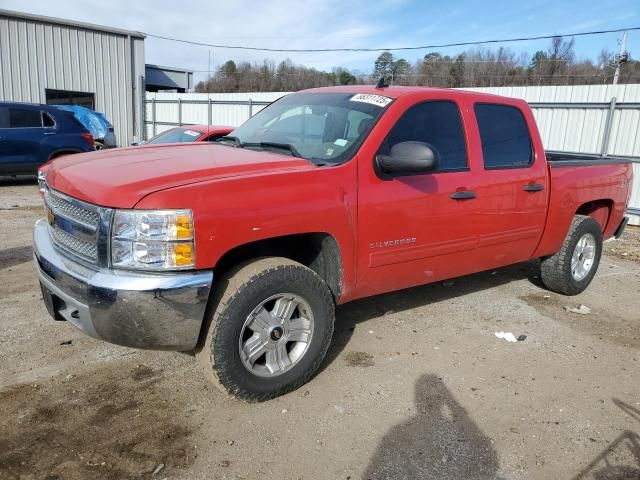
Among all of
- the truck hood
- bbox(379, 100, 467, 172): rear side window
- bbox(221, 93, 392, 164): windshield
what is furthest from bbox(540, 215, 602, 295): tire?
the truck hood

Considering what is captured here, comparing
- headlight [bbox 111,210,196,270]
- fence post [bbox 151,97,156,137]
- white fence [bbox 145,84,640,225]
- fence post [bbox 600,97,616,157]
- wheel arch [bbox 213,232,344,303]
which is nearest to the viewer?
headlight [bbox 111,210,196,270]

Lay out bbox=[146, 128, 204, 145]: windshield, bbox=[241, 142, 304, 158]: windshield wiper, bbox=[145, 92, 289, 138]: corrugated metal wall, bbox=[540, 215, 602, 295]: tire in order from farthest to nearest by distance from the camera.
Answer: bbox=[145, 92, 289, 138]: corrugated metal wall < bbox=[146, 128, 204, 145]: windshield < bbox=[540, 215, 602, 295]: tire < bbox=[241, 142, 304, 158]: windshield wiper

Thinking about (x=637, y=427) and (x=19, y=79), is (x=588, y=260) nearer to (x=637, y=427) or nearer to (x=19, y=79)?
(x=637, y=427)

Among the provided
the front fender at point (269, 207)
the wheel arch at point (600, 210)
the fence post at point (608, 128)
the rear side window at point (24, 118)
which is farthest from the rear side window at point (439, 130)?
the rear side window at point (24, 118)

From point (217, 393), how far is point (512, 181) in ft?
9.48

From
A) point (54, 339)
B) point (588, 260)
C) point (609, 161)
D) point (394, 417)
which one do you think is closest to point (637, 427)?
point (394, 417)

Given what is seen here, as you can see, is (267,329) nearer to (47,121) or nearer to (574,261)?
(574,261)

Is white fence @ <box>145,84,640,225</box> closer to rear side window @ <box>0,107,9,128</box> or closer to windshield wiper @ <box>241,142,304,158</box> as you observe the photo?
windshield wiper @ <box>241,142,304,158</box>

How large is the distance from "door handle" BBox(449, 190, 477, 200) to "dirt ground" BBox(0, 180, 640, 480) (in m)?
1.17

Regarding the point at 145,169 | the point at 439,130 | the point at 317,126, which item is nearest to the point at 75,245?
the point at 145,169

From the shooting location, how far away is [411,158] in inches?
134

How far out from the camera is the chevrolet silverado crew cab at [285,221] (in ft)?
9.02

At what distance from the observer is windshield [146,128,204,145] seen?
925cm

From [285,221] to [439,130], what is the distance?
1.67m
